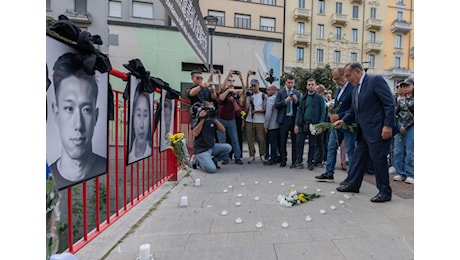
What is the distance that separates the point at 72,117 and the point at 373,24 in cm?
3425

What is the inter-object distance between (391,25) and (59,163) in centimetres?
3657

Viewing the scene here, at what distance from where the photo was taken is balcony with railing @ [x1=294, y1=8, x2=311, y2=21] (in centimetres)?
2638

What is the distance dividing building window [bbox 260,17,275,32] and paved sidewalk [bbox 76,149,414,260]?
2368 cm

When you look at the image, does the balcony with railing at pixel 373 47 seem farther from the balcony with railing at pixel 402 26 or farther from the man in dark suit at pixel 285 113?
the man in dark suit at pixel 285 113

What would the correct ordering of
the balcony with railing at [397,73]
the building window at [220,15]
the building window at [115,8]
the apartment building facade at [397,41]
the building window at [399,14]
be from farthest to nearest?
1. the building window at [399,14]
2. the apartment building facade at [397,41]
3. the balcony with railing at [397,73]
4. the building window at [220,15]
5. the building window at [115,8]

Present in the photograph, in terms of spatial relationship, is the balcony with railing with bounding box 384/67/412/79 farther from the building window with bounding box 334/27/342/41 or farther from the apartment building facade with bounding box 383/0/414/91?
the building window with bounding box 334/27/342/41

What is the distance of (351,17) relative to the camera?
28891 mm

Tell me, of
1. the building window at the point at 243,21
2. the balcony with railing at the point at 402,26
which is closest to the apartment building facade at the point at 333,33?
Answer: the balcony with railing at the point at 402,26

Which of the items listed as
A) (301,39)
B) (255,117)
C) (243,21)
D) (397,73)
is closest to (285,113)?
(255,117)

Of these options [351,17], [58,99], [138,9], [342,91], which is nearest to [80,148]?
[58,99]

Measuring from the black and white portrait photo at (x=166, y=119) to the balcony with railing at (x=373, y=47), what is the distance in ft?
102

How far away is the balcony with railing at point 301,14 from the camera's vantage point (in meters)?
26.4

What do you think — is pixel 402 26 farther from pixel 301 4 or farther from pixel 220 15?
pixel 220 15

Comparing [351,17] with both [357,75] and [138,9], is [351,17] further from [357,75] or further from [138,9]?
[357,75]
